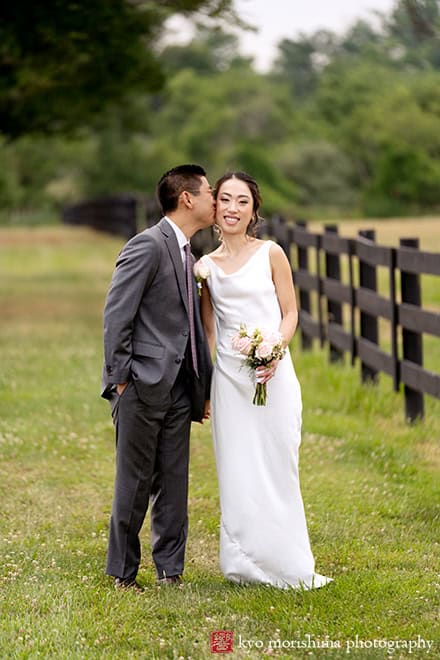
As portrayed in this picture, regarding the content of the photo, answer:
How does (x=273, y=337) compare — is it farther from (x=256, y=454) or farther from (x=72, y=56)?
(x=72, y=56)

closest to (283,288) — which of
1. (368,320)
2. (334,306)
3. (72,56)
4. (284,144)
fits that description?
(368,320)

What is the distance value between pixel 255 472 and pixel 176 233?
118 cm

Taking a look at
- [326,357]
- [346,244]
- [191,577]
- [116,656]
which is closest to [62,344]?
[326,357]

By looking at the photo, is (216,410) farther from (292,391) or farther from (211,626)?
(211,626)

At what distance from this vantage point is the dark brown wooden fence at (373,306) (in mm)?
9398

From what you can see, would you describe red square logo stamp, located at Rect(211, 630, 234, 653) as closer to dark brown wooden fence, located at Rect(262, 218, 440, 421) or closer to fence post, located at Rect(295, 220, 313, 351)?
dark brown wooden fence, located at Rect(262, 218, 440, 421)

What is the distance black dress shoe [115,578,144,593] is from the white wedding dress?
0.42 meters

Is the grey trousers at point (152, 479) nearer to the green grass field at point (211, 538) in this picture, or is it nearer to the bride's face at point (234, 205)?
the green grass field at point (211, 538)

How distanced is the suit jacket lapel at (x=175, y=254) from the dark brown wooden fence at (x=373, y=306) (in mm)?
3557

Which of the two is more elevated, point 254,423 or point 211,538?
point 254,423

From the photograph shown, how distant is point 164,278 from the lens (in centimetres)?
570

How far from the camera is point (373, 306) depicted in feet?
34.8

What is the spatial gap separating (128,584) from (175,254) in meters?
1.56

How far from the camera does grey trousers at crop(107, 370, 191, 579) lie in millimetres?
5758
